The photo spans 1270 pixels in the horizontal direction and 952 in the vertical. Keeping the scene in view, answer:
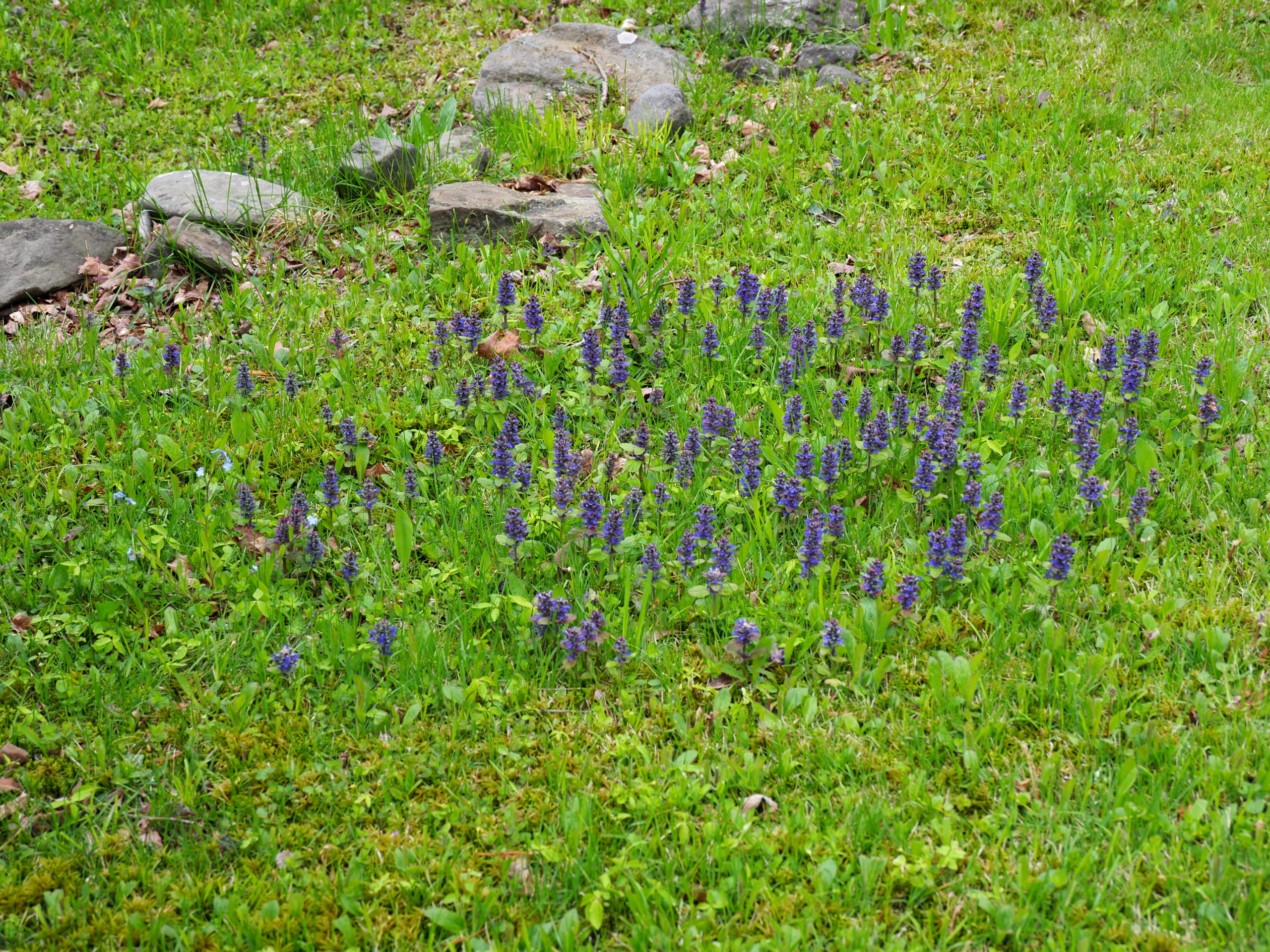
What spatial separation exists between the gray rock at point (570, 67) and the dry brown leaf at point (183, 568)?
5.04 metres

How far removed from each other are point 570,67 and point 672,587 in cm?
609

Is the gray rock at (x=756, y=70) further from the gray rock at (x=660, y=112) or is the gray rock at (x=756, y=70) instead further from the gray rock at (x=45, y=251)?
the gray rock at (x=45, y=251)

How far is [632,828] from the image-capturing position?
10.5ft

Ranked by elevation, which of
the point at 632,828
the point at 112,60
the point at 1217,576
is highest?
the point at 112,60

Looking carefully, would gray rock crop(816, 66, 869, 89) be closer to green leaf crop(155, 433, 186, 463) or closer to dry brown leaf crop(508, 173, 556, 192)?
dry brown leaf crop(508, 173, 556, 192)

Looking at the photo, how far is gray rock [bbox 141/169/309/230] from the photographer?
21.8ft

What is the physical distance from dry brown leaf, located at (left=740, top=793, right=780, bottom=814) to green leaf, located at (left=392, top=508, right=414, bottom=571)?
175cm

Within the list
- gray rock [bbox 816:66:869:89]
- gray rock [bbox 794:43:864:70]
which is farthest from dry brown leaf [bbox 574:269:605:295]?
gray rock [bbox 794:43:864:70]

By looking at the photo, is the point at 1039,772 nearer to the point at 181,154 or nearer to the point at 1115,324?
the point at 1115,324

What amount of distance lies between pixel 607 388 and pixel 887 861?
2.79m

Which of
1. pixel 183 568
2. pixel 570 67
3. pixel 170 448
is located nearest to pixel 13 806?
pixel 183 568

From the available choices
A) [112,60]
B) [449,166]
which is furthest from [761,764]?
[112,60]

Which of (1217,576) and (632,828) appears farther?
(1217,576)

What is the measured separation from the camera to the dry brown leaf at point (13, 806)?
10.7ft
